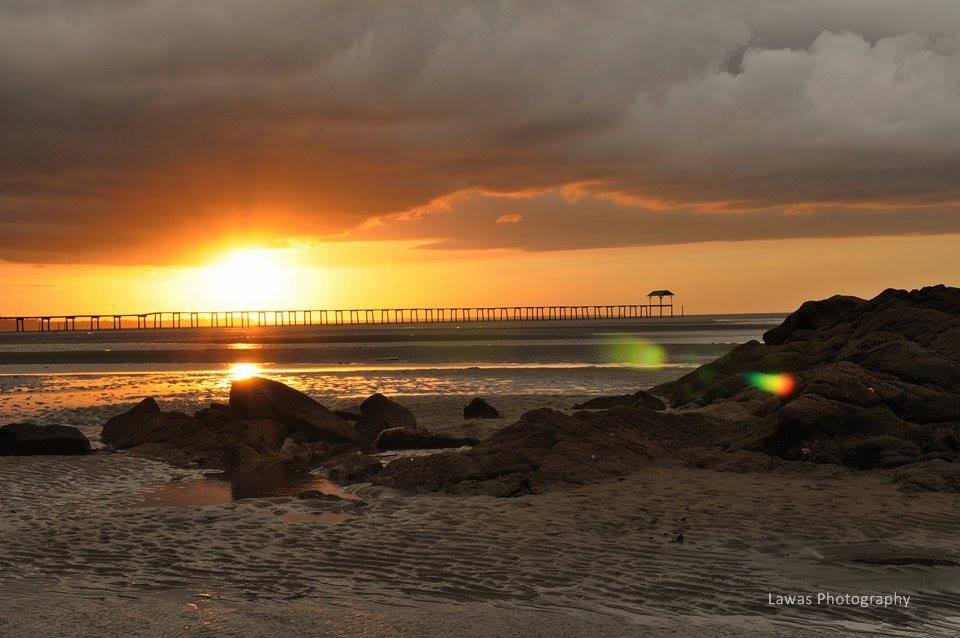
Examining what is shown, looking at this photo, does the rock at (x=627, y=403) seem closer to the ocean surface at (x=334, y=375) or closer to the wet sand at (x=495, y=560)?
the ocean surface at (x=334, y=375)

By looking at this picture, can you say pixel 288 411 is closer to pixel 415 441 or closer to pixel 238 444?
pixel 238 444

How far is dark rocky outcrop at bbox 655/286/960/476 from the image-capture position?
1439 cm

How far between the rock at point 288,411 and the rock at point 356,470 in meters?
3.56

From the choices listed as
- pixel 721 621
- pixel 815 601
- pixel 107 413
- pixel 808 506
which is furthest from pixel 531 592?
pixel 107 413

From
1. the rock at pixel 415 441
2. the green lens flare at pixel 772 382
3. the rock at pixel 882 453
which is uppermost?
the green lens flare at pixel 772 382

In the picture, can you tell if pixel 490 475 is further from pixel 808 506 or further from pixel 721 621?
pixel 721 621

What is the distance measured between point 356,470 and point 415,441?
10.3 feet

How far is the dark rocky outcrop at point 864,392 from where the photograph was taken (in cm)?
1439

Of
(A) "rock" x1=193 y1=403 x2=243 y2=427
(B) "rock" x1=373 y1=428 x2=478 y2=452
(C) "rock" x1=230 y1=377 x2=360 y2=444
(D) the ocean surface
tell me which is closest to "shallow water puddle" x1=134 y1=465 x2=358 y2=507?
(B) "rock" x1=373 y1=428 x2=478 y2=452

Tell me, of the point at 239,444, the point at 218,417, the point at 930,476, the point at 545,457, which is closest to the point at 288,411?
the point at 218,417

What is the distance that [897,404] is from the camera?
15875 millimetres

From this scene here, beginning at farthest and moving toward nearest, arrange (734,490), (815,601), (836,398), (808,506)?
(836,398), (734,490), (808,506), (815,601)

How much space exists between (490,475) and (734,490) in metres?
3.35

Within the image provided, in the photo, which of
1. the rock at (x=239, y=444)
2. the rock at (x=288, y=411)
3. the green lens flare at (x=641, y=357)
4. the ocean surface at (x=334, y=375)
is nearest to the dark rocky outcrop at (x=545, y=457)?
the rock at (x=239, y=444)
